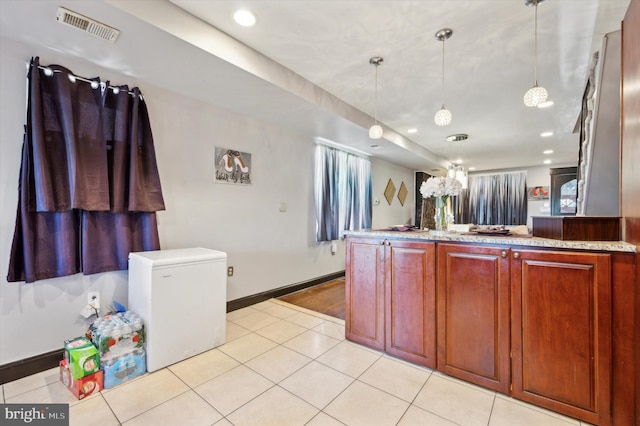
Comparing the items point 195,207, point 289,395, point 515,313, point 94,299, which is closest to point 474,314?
point 515,313

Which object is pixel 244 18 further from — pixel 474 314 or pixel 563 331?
pixel 563 331

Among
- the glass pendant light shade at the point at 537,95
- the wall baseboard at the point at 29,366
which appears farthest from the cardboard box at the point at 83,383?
the glass pendant light shade at the point at 537,95

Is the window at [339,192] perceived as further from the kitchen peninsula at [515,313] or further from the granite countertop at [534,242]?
the granite countertop at [534,242]

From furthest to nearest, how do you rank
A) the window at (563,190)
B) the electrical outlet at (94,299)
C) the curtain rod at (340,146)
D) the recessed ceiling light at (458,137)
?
the window at (563,190)
the recessed ceiling light at (458,137)
the curtain rod at (340,146)
the electrical outlet at (94,299)

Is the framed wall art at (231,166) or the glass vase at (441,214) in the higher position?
the framed wall art at (231,166)

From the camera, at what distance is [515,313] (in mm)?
1643

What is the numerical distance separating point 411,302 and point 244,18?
2337 millimetres

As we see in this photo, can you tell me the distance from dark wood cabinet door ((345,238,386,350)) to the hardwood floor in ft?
2.24

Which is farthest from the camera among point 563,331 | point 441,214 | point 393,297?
point 441,214

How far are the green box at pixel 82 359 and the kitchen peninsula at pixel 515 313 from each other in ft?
6.33

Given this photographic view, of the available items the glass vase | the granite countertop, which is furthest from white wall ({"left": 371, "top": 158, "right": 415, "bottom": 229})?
the granite countertop

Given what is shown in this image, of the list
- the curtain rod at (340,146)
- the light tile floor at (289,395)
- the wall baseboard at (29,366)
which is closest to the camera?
the light tile floor at (289,395)

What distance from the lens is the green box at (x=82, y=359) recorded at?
1699 millimetres

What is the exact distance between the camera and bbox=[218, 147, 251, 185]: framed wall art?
305 cm
